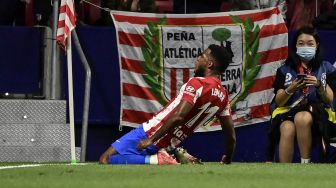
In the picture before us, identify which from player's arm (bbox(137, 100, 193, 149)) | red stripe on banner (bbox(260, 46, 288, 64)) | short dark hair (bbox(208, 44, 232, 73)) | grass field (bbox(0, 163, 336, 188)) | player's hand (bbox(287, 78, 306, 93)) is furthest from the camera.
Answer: red stripe on banner (bbox(260, 46, 288, 64))

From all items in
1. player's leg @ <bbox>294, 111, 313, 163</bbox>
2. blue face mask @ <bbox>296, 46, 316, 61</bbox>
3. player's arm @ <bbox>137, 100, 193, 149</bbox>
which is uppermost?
blue face mask @ <bbox>296, 46, 316, 61</bbox>

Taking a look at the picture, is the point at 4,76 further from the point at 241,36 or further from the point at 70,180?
the point at 70,180

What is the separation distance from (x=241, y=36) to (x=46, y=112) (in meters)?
2.94

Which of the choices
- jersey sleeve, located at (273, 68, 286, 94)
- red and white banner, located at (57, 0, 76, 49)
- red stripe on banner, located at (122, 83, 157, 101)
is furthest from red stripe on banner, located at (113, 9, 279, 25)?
red and white banner, located at (57, 0, 76, 49)

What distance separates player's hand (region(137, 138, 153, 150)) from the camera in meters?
13.7

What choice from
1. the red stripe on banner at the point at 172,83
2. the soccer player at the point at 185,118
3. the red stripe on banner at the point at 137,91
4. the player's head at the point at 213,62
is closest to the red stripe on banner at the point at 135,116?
the red stripe on banner at the point at 137,91

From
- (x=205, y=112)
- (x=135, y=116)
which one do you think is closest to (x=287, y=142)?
(x=205, y=112)

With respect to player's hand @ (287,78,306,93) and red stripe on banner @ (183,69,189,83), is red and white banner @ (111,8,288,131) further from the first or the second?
player's hand @ (287,78,306,93)

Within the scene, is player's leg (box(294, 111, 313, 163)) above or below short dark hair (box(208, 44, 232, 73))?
below

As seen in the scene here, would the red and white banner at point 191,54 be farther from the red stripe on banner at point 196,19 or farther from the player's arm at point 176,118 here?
the player's arm at point 176,118

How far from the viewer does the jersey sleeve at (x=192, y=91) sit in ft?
44.0

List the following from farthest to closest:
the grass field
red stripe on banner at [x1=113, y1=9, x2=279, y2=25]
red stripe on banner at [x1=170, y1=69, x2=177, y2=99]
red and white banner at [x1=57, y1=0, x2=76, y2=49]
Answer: red stripe on banner at [x1=170, y1=69, x2=177, y2=99]
red stripe on banner at [x1=113, y1=9, x2=279, y2=25]
red and white banner at [x1=57, y1=0, x2=76, y2=49]
the grass field

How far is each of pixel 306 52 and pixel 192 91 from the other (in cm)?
290

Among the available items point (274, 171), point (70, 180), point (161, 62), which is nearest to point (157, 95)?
point (161, 62)
